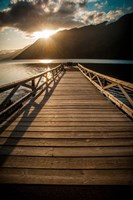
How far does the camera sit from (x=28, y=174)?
6.70 feet

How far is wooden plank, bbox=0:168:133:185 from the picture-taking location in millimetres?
1917

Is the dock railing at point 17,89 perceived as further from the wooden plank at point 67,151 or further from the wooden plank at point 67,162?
the wooden plank at point 67,162

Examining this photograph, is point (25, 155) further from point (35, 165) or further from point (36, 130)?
point (36, 130)

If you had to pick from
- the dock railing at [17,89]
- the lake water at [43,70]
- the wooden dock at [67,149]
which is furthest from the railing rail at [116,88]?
the lake water at [43,70]

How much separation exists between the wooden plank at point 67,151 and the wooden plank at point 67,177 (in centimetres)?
38

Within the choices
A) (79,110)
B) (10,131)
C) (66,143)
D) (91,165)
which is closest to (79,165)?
(91,165)

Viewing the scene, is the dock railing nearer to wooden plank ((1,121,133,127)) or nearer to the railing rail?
wooden plank ((1,121,133,127))

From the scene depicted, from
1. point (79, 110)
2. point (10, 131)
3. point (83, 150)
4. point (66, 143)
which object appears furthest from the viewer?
point (79, 110)

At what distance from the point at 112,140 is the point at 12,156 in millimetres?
1903

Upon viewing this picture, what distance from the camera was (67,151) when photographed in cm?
254

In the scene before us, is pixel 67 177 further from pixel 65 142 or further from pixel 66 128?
pixel 66 128

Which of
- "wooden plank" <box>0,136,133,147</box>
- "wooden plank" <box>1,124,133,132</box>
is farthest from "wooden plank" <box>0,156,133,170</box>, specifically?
"wooden plank" <box>1,124,133,132</box>

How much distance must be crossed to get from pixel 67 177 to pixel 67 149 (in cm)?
64

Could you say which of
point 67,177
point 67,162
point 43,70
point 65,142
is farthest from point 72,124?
Answer: point 43,70
